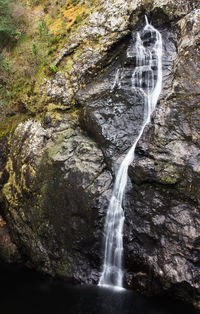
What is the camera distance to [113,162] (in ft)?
27.0

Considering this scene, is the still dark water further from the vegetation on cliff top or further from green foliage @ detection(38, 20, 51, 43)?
green foliage @ detection(38, 20, 51, 43)

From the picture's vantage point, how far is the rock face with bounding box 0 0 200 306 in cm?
677

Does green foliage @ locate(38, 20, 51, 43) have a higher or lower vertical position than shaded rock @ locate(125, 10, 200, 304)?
higher

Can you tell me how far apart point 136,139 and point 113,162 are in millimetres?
1105

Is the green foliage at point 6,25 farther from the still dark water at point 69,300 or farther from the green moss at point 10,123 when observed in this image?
the still dark water at point 69,300

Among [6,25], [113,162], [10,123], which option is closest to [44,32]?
[6,25]

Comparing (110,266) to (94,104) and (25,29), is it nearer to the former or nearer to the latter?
(94,104)

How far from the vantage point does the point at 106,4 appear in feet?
35.5

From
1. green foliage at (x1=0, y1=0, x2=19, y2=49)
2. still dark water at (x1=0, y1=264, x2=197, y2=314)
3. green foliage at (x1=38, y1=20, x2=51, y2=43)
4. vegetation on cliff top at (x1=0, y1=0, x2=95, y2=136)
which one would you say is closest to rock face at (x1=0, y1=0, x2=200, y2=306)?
still dark water at (x1=0, y1=264, x2=197, y2=314)

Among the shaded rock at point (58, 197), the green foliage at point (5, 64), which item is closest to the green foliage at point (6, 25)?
the green foliage at point (5, 64)

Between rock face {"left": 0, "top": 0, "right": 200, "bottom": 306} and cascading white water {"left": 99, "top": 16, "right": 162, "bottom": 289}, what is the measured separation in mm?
211

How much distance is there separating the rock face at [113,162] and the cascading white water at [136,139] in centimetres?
21

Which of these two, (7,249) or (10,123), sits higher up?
(10,123)

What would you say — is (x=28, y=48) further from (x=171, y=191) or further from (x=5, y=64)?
(x=171, y=191)
